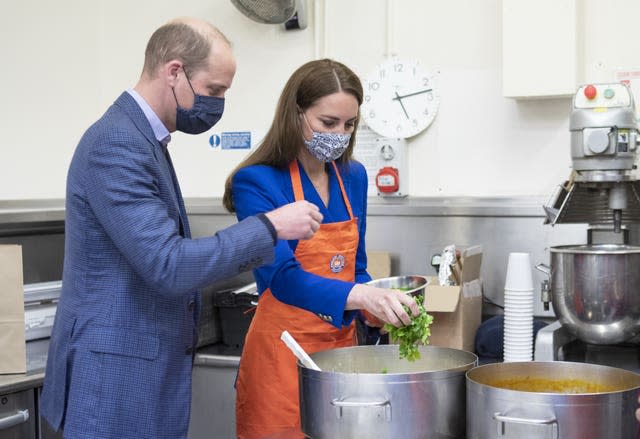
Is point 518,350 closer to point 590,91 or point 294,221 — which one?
point 590,91

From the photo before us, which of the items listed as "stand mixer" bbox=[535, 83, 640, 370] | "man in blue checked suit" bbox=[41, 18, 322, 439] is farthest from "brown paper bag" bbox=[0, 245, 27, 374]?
"stand mixer" bbox=[535, 83, 640, 370]

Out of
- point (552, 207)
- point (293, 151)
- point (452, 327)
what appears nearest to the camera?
point (293, 151)

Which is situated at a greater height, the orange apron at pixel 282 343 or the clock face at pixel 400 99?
the clock face at pixel 400 99

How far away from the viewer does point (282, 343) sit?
7.16 ft

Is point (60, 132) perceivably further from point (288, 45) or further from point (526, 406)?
point (526, 406)

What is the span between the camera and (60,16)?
390cm

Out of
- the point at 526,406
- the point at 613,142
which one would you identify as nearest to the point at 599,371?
the point at 526,406

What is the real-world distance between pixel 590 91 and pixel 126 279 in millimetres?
1391

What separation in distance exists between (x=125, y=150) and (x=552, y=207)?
4.32 feet

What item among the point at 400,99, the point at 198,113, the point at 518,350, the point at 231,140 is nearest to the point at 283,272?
the point at 198,113

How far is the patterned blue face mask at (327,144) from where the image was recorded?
217 cm

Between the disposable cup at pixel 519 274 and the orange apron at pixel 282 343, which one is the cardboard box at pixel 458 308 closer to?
the disposable cup at pixel 519 274

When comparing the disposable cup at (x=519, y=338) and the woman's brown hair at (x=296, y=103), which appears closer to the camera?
the woman's brown hair at (x=296, y=103)

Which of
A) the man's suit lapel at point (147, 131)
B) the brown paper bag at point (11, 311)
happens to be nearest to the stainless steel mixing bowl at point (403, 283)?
the man's suit lapel at point (147, 131)
